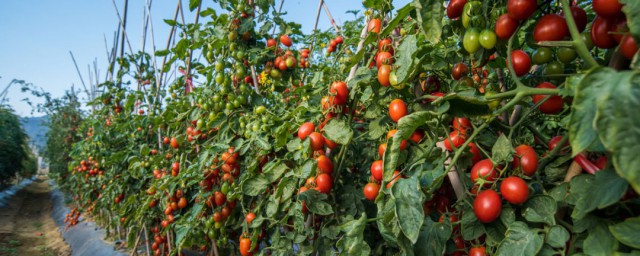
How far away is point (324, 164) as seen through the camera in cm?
89

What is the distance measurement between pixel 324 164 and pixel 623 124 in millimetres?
664

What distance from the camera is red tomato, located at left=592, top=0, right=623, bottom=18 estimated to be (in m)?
0.40

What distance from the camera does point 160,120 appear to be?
5.73ft

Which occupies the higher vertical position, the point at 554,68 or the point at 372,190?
the point at 554,68

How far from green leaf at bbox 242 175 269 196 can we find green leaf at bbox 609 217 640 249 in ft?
2.74

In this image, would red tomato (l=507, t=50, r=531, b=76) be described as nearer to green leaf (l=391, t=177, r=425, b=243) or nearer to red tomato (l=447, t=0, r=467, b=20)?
red tomato (l=447, t=0, r=467, b=20)

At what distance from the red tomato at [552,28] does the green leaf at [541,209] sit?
0.83ft

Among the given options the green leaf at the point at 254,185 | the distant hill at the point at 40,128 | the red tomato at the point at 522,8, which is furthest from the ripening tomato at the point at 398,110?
the distant hill at the point at 40,128

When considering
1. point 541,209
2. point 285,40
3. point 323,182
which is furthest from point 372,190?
point 285,40

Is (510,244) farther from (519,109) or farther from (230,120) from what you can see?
(230,120)

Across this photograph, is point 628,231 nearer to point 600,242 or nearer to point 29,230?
point 600,242

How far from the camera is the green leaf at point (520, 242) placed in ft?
1.64

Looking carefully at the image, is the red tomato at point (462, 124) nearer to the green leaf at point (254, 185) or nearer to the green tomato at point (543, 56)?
the green tomato at point (543, 56)

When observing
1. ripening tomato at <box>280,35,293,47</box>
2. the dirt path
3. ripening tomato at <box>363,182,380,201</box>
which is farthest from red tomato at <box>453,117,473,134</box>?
the dirt path
